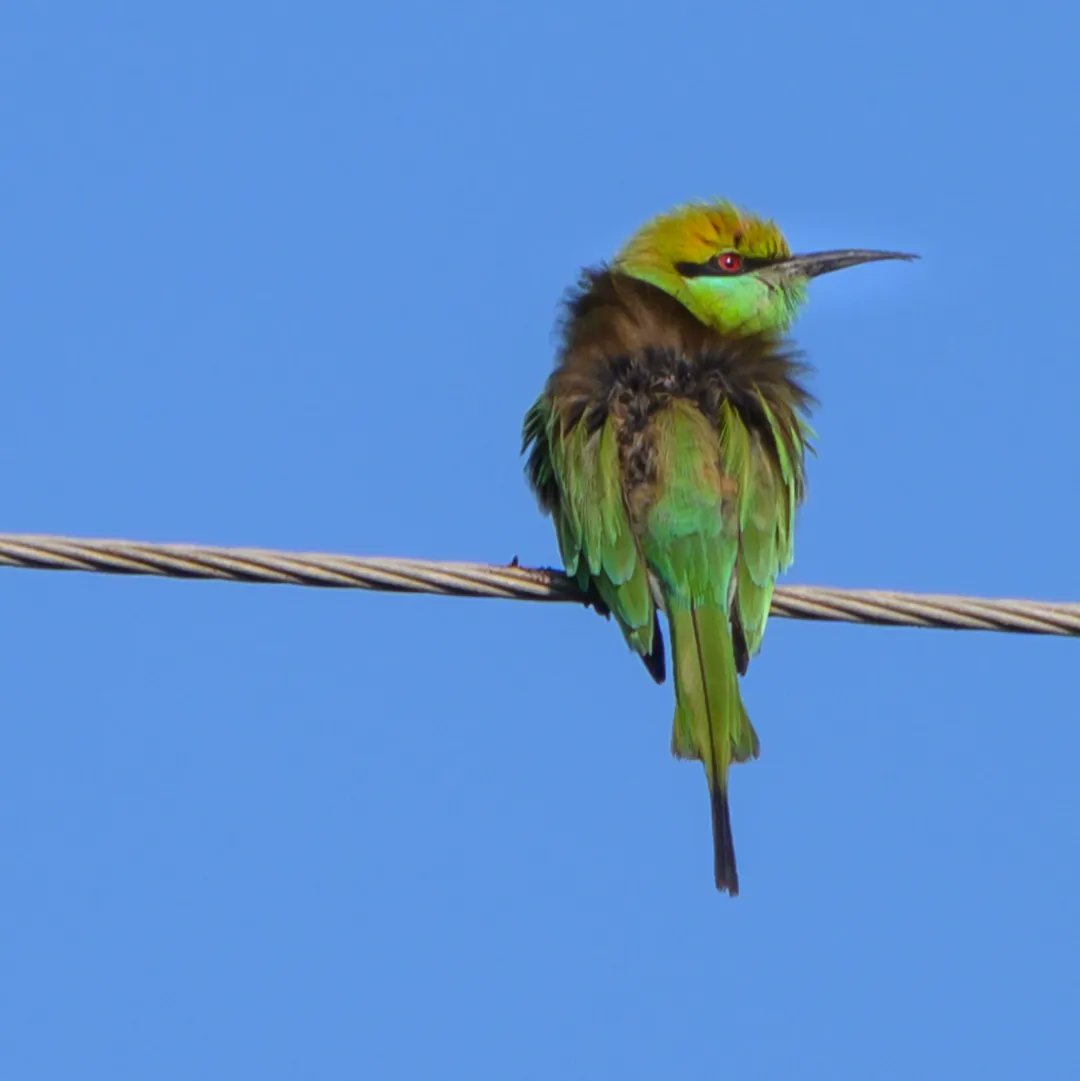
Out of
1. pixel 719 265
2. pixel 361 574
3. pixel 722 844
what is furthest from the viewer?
pixel 719 265

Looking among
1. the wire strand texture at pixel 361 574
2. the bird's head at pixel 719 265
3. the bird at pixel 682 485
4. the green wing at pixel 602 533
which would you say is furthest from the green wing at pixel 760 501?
the bird's head at pixel 719 265

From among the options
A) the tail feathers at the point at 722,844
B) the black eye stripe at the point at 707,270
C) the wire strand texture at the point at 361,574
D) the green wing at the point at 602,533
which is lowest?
the tail feathers at the point at 722,844

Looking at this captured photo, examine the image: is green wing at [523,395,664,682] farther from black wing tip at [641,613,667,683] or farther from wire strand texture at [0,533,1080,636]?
wire strand texture at [0,533,1080,636]

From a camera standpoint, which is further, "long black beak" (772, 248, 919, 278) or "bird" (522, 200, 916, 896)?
"long black beak" (772, 248, 919, 278)

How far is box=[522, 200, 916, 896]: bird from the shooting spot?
14.2 ft

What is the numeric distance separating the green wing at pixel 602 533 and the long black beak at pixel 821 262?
1232mm

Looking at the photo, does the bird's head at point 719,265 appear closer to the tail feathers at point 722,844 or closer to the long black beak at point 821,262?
the long black beak at point 821,262

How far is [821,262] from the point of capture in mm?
5719

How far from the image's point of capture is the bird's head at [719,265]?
18.0 ft

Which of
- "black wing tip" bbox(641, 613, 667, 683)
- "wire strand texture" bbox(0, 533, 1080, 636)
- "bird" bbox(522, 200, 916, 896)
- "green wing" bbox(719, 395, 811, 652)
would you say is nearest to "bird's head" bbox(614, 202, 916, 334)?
"bird" bbox(522, 200, 916, 896)

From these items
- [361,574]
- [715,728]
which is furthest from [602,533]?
[361,574]

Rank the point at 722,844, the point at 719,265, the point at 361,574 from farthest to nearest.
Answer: the point at 719,265, the point at 722,844, the point at 361,574

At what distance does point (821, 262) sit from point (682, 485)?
154 cm

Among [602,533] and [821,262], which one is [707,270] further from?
[602,533]
